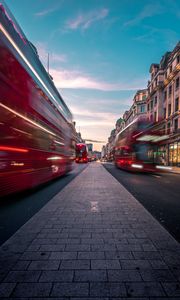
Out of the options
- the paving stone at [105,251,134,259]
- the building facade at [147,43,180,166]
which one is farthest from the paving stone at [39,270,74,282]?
the building facade at [147,43,180,166]

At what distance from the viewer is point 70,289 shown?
208 cm

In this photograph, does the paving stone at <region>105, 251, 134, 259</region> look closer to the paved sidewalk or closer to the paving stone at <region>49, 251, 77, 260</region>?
the paved sidewalk

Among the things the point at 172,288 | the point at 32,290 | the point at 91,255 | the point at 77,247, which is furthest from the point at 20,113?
the point at 172,288

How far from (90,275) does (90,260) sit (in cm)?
36

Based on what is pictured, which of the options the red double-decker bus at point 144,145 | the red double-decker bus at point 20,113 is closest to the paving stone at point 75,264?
the red double-decker bus at point 20,113

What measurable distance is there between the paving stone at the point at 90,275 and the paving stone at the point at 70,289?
10cm

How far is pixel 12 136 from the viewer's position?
565 centimetres

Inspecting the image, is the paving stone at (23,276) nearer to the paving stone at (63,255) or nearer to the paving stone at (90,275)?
the paving stone at (63,255)

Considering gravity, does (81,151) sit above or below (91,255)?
above

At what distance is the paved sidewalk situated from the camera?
2066mm

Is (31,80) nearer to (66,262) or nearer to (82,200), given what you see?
(82,200)

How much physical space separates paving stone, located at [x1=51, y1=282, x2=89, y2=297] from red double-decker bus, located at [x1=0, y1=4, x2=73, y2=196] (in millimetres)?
3848

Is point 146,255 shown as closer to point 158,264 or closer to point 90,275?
point 158,264

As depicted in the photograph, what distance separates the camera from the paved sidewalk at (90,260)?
2066 mm
